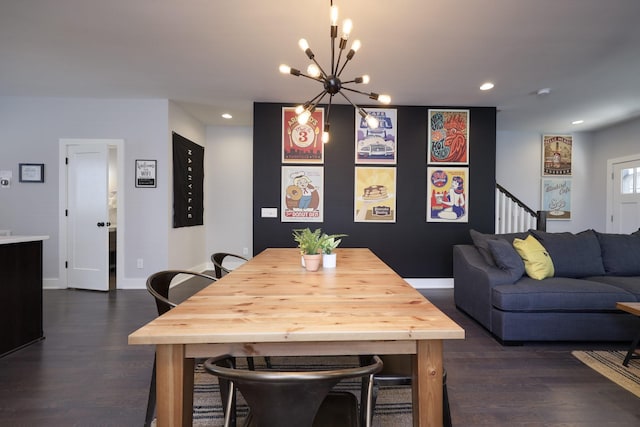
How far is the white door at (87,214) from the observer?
441cm

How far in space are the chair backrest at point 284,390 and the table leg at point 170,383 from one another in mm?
255

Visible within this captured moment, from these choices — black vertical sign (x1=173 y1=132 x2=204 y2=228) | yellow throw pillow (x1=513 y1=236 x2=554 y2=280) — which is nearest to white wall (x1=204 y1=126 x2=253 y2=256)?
black vertical sign (x1=173 y1=132 x2=204 y2=228)

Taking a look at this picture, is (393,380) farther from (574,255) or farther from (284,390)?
(574,255)

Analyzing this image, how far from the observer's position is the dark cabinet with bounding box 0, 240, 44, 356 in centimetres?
241

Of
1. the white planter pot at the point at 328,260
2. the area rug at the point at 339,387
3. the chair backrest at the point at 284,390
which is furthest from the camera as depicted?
the white planter pot at the point at 328,260

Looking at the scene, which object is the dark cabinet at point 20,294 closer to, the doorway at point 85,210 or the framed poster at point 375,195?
the doorway at point 85,210

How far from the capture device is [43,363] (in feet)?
7.62

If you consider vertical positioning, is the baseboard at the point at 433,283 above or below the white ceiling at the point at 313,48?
below

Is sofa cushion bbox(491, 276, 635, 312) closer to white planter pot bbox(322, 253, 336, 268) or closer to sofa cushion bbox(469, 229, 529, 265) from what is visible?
sofa cushion bbox(469, 229, 529, 265)

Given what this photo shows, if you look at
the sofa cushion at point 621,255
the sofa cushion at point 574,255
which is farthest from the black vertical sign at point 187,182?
the sofa cushion at point 621,255

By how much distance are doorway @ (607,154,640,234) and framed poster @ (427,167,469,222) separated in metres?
3.38

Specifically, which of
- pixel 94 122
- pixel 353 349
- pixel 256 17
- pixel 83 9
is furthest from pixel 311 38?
pixel 94 122

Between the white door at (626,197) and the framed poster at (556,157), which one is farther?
the framed poster at (556,157)

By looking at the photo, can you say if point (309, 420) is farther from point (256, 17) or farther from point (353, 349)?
point (256, 17)
